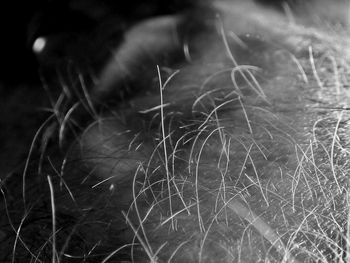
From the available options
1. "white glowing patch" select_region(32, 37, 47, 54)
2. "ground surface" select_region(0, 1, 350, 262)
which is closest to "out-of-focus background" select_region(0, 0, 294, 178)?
"white glowing patch" select_region(32, 37, 47, 54)

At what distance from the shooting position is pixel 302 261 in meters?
0.97

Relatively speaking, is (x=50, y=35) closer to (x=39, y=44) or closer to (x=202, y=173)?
(x=39, y=44)

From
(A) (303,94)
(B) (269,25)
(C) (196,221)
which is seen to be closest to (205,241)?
→ (C) (196,221)

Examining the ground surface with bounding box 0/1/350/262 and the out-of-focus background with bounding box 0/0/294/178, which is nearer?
the ground surface with bounding box 0/1/350/262

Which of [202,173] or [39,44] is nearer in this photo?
[202,173]

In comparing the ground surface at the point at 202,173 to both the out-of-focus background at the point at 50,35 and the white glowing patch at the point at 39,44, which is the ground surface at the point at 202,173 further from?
the white glowing patch at the point at 39,44

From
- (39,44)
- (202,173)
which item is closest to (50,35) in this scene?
(39,44)

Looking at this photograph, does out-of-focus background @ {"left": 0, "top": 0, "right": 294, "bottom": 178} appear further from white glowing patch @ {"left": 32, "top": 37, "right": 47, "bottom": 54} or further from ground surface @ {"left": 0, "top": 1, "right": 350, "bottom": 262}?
ground surface @ {"left": 0, "top": 1, "right": 350, "bottom": 262}

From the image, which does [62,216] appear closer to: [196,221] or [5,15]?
[196,221]

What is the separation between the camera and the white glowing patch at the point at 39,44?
6.94 feet

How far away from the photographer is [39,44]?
2141 mm

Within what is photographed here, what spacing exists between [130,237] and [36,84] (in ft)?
3.37

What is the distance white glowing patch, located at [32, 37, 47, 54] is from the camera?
212 cm

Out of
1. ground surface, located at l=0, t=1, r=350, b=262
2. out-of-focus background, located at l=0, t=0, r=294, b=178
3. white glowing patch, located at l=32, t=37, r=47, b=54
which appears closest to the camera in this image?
ground surface, located at l=0, t=1, r=350, b=262
